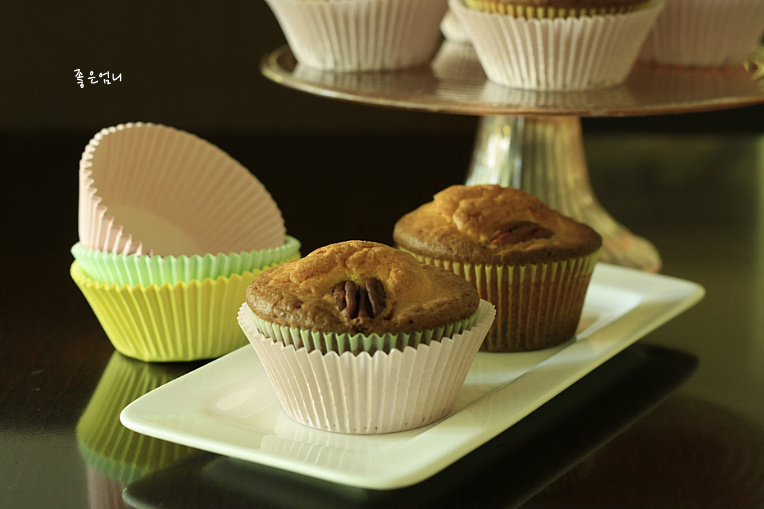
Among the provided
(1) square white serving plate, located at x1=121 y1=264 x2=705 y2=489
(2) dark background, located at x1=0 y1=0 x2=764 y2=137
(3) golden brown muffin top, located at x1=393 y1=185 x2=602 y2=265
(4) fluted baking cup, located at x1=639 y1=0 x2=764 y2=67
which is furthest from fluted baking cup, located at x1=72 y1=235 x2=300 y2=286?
(4) fluted baking cup, located at x1=639 y1=0 x2=764 y2=67

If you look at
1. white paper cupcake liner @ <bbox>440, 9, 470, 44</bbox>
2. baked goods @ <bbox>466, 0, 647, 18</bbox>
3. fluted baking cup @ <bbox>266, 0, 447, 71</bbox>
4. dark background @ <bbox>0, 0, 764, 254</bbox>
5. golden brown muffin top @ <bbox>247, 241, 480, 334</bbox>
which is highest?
baked goods @ <bbox>466, 0, 647, 18</bbox>

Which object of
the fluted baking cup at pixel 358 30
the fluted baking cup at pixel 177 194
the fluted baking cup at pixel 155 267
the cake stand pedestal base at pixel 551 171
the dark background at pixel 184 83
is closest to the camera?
the fluted baking cup at pixel 155 267

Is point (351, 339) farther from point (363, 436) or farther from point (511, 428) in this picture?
point (511, 428)

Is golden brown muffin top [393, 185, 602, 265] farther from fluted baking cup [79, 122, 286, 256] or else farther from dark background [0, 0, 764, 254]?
dark background [0, 0, 764, 254]

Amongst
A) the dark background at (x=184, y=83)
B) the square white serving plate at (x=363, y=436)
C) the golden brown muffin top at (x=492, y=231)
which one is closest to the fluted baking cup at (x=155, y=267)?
the square white serving plate at (x=363, y=436)

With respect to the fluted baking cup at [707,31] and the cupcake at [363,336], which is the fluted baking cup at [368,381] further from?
the fluted baking cup at [707,31]

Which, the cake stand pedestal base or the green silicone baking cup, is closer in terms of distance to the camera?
the green silicone baking cup
